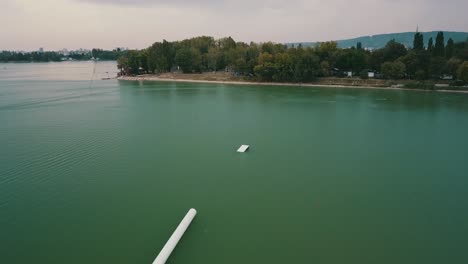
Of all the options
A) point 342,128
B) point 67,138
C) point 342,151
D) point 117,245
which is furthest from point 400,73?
point 117,245

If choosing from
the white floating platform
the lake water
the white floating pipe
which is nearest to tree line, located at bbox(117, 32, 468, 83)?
the lake water

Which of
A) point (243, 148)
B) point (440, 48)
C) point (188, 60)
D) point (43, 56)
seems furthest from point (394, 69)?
point (43, 56)

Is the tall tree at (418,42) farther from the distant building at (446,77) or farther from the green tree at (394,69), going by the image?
the green tree at (394,69)

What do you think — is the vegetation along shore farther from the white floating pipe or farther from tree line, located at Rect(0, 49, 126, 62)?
tree line, located at Rect(0, 49, 126, 62)

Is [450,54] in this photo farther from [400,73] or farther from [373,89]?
[373,89]

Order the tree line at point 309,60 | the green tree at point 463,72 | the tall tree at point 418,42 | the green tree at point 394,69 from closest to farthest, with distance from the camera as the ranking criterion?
the green tree at point 463,72
the tree line at point 309,60
the green tree at point 394,69
the tall tree at point 418,42

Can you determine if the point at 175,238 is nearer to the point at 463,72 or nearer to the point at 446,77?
the point at 463,72

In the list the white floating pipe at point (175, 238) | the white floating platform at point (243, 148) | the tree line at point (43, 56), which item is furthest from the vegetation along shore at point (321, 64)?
the tree line at point (43, 56)

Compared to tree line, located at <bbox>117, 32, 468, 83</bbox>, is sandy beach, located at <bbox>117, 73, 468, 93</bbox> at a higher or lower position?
lower

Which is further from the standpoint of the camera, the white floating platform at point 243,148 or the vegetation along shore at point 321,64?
the vegetation along shore at point 321,64
